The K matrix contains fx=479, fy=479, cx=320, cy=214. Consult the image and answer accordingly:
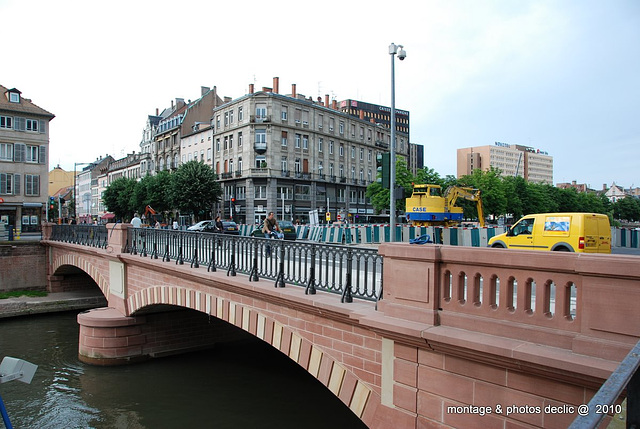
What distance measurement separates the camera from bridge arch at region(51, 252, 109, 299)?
18.6m

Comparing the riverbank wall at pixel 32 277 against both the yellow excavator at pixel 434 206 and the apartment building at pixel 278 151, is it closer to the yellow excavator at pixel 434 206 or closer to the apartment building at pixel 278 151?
the yellow excavator at pixel 434 206

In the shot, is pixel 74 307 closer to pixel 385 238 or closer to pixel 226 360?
pixel 226 360

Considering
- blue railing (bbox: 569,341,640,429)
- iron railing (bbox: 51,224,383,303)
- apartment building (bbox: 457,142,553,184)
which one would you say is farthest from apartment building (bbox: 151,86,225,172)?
apartment building (bbox: 457,142,553,184)

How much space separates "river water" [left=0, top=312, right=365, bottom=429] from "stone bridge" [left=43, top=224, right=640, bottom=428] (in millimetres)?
4337

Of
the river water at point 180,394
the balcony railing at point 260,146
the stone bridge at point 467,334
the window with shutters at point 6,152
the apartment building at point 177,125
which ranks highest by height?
the apartment building at point 177,125

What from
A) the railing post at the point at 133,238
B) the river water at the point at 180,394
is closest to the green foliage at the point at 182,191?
the river water at the point at 180,394

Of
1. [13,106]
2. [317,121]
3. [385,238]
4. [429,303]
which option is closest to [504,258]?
[429,303]

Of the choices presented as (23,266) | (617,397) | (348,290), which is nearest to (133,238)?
(348,290)

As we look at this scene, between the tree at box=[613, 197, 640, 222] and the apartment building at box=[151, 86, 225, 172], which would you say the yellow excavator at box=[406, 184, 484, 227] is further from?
the tree at box=[613, 197, 640, 222]

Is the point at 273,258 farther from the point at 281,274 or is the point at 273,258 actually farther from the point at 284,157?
the point at 284,157

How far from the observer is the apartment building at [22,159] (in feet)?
137

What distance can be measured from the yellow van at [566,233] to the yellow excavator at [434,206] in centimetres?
951

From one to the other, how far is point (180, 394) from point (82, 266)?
1085 centimetres

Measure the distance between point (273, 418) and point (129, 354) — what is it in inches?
249
